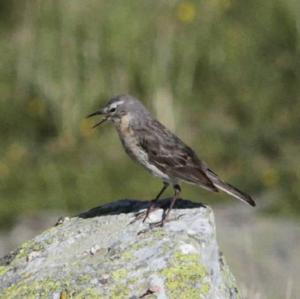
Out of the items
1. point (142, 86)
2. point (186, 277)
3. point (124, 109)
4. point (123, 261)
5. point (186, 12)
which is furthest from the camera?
point (186, 12)

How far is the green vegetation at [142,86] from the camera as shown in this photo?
17.5m

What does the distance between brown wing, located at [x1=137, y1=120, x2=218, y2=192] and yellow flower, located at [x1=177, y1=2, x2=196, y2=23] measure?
8.98 meters

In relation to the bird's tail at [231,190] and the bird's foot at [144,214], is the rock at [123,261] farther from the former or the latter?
the bird's tail at [231,190]


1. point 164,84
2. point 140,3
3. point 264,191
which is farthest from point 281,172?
point 140,3

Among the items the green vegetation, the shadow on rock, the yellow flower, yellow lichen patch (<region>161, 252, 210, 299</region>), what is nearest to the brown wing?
the shadow on rock

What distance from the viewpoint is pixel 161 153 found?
31.8 feet

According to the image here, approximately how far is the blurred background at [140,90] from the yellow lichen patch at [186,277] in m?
8.77

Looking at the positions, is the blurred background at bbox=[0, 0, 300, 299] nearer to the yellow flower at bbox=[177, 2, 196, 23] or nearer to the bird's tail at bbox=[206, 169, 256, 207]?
the yellow flower at bbox=[177, 2, 196, 23]

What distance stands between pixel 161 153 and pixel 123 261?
1990 mm

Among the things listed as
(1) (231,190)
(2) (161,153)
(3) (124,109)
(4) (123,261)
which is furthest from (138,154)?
(4) (123,261)

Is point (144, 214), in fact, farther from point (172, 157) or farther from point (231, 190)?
point (231, 190)

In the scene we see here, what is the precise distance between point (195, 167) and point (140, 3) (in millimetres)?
9066

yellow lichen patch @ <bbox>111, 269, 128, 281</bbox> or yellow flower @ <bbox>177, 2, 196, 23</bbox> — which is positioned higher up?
yellow flower @ <bbox>177, 2, 196, 23</bbox>

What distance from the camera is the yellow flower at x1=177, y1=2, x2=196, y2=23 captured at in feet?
61.3
